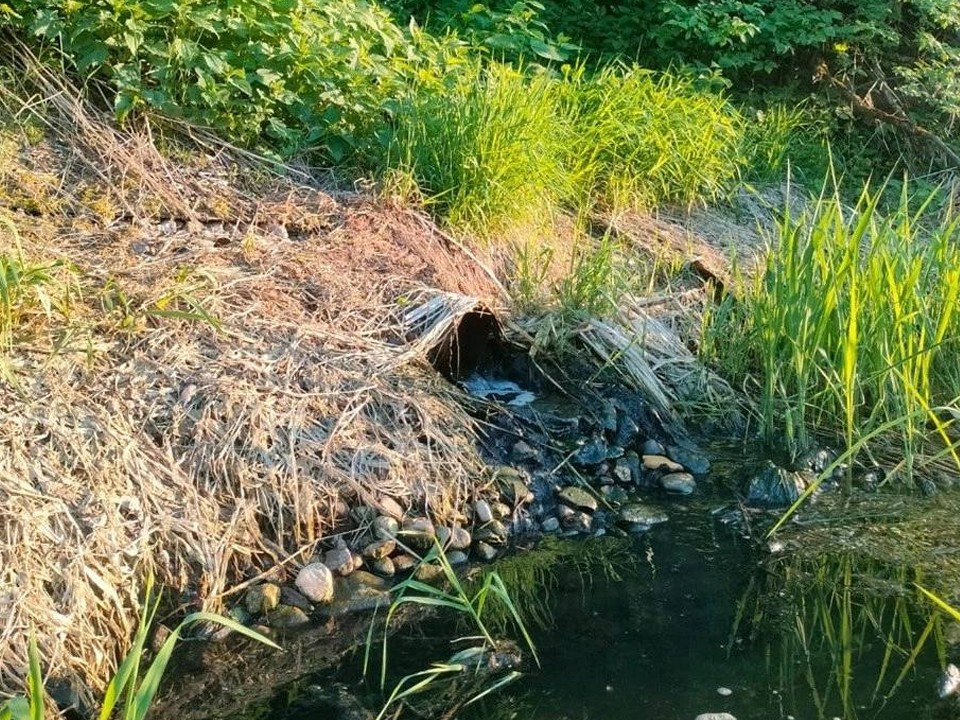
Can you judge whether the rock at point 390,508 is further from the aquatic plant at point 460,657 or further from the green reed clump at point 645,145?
the green reed clump at point 645,145

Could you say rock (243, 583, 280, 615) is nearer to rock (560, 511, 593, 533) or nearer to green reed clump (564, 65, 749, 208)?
rock (560, 511, 593, 533)

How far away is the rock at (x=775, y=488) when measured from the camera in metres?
3.70

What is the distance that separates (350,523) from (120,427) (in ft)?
2.41

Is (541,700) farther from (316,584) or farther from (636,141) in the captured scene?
(636,141)

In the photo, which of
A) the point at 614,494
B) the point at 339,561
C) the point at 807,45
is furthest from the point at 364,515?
the point at 807,45

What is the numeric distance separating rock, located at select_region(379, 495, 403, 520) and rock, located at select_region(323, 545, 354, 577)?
18cm

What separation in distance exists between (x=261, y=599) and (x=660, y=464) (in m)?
1.59

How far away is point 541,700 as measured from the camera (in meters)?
2.59

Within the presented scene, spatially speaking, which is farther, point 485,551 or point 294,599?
point 485,551

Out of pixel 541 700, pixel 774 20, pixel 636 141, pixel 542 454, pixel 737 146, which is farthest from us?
pixel 774 20

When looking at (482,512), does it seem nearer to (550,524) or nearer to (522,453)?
(550,524)

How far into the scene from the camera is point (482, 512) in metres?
3.45

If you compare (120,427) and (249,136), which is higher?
(249,136)

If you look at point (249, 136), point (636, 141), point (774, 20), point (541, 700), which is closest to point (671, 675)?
point (541, 700)
